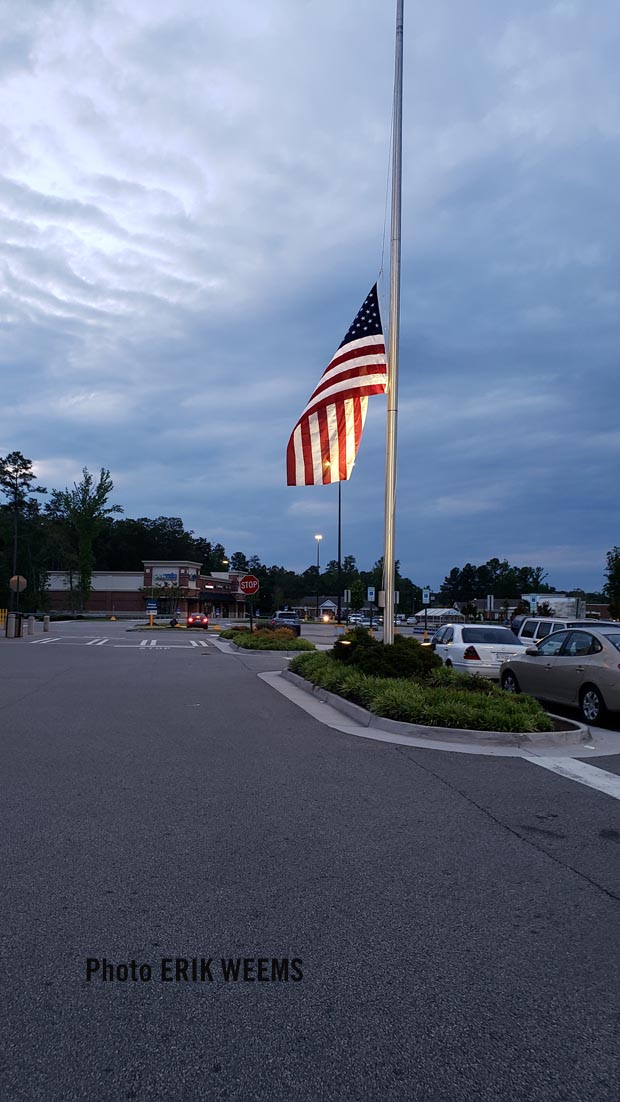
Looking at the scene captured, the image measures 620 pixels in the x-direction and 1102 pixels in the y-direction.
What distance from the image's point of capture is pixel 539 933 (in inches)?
170

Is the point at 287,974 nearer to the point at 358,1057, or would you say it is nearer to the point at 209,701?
the point at 358,1057

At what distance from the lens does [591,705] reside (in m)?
12.4

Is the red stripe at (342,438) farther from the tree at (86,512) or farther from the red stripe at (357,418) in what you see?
the tree at (86,512)

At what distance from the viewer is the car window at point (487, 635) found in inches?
698

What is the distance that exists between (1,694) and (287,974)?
12236 millimetres

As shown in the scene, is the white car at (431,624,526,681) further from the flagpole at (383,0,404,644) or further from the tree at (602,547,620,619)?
the tree at (602,547,620,619)

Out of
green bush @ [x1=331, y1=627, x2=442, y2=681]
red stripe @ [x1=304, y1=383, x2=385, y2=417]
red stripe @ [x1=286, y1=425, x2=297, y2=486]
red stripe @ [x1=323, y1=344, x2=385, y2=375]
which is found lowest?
green bush @ [x1=331, y1=627, x2=442, y2=681]

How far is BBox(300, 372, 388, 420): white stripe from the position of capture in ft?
49.0

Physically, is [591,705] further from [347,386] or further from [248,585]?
[248,585]

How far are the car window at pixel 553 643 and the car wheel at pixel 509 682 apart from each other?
93 centimetres

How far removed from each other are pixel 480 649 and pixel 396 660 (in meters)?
3.29

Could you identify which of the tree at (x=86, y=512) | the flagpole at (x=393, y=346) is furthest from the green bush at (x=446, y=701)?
→ the tree at (x=86, y=512)

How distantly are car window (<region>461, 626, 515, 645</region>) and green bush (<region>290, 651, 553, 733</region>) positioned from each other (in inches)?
148

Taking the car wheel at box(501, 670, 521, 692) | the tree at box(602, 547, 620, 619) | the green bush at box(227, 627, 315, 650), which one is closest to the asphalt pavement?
the car wheel at box(501, 670, 521, 692)
